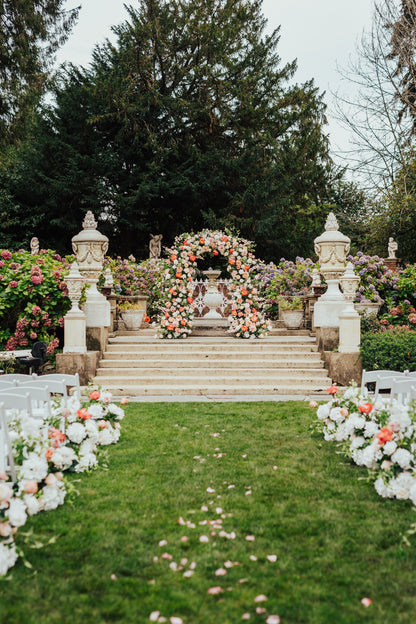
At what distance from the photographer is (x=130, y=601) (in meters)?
2.57

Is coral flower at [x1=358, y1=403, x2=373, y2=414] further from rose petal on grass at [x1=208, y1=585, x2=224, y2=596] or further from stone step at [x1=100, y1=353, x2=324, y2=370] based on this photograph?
stone step at [x1=100, y1=353, x2=324, y2=370]

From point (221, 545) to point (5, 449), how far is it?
65.6 inches

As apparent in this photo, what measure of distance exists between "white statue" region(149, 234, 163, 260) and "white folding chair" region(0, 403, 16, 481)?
16925mm

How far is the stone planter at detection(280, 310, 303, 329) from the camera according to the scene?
11.9 meters

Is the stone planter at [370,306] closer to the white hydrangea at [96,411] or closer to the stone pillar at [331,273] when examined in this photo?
the stone pillar at [331,273]

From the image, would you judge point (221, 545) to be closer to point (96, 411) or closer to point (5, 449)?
point (5, 449)

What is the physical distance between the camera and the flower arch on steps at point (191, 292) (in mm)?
11069

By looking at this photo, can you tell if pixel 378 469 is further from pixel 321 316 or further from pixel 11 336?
pixel 11 336

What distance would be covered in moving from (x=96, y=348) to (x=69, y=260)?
108 inches

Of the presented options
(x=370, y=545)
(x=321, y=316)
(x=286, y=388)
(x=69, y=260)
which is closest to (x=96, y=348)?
(x=69, y=260)

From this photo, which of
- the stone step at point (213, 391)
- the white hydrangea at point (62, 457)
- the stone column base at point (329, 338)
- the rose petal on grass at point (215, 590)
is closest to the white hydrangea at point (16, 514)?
the white hydrangea at point (62, 457)

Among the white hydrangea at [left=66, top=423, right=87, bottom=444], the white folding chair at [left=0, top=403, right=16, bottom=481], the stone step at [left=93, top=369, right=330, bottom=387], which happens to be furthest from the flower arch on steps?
the white folding chair at [left=0, top=403, right=16, bottom=481]

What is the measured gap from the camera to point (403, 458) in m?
3.85

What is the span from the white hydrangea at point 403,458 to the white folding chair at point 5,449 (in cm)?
277
